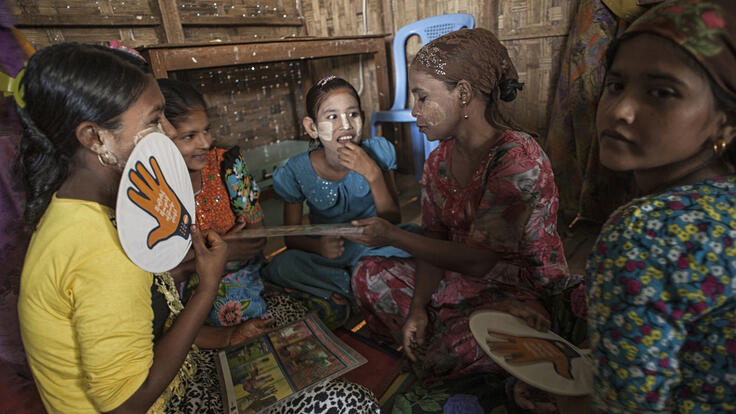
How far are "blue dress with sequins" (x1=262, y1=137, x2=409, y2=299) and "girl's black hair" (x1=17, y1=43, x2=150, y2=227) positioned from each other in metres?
1.06

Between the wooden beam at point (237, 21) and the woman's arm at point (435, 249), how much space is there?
2.79 metres

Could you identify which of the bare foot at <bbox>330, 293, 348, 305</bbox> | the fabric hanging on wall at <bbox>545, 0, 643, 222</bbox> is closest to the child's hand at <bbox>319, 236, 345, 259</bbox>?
the bare foot at <bbox>330, 293, 348, 305</bbox>

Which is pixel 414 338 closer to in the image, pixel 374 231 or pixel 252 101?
pixel 374 231

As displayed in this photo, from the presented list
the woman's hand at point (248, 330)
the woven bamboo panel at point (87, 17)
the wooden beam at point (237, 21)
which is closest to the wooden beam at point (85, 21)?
the woven bamboo panel at point (87, 17)

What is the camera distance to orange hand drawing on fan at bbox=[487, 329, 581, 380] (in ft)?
2.77

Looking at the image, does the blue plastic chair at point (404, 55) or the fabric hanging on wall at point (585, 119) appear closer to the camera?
the fabric hanging on wall at point (585, 119)

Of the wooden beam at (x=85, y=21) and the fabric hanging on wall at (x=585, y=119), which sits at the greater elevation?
the wooden beam at (x=85, y=21)

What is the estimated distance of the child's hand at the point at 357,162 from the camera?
1694 millimetres

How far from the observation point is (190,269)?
134 cm

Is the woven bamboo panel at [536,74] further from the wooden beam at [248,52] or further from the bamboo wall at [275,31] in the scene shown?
the wooden beam at [248,52]

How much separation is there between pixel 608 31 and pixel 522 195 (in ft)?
5.52

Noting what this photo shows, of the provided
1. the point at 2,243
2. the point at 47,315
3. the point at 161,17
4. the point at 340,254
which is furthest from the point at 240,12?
the point at 47,315

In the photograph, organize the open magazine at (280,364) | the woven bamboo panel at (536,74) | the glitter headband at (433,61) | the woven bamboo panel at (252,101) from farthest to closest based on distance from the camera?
the woven bamboo panel at (252,101) < the woven bamboo panel at (536,74) < the glitter headband at (433,61) < the open magazine at (280,364)

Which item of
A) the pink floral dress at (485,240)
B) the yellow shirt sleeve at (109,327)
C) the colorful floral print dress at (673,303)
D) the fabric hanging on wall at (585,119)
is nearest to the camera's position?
the colorful floral print dress at (673,303)
